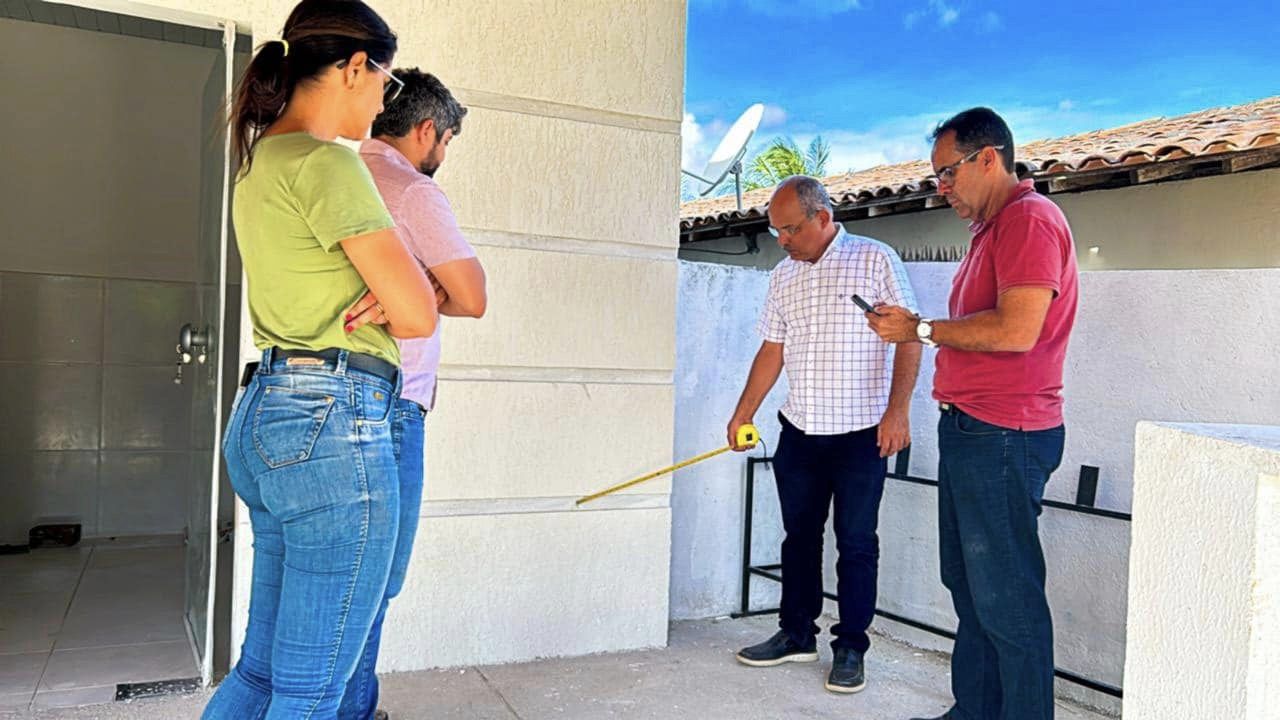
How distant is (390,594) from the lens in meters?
2.05

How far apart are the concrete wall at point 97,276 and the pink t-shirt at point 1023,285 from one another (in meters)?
4.21

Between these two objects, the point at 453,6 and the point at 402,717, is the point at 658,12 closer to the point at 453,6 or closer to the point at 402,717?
the point at 453,6

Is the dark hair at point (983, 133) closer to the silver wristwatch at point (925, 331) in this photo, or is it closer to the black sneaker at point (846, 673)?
the silver wristwatch at point (925, 331)

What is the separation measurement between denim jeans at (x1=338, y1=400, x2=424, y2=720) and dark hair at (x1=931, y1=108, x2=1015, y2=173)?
1.54 meters

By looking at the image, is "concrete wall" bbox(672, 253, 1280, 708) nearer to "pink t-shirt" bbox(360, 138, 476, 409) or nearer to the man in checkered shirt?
the man in checkered shirt

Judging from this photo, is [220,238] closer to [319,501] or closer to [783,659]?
[319,501]

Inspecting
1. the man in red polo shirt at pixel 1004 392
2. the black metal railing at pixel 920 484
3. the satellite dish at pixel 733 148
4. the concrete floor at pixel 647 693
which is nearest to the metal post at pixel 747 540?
the black metal railing at pixel 920 484

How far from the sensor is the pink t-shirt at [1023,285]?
89.7 inches

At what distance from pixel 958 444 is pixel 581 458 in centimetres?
131

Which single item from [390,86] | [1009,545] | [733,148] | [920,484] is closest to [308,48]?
[390,86]

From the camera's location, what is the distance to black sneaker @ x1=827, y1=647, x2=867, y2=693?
9.82 feet

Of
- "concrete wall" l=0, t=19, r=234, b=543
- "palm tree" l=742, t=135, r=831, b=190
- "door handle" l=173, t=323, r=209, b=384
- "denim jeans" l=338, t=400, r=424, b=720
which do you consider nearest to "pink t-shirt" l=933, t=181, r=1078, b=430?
"denim jeans" l=338, t=400, r=424, b=720

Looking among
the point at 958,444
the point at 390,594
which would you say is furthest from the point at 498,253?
the point at 958,444

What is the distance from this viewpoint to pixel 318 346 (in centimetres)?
157
